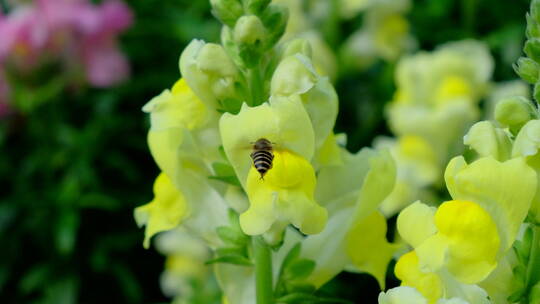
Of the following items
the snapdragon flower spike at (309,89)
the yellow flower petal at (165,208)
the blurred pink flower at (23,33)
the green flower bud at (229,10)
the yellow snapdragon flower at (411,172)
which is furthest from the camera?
the blurred pink flower at (23,33)

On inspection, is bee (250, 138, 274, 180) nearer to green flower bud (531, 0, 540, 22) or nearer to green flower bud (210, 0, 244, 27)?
green flower bud (210, 0, 244, 27)

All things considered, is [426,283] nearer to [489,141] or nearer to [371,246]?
[489,141]

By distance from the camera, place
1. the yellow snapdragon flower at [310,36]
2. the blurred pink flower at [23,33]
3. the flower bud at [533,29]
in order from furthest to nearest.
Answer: the blurred pink flower at [23,33] → the yellow snapdragon flower at [310,36] → the flower bud at [533,29]

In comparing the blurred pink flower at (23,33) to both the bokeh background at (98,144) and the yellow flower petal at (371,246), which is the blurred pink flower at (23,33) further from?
the yellow flower petal at (371,246)

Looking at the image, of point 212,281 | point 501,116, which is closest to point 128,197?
point 212,281

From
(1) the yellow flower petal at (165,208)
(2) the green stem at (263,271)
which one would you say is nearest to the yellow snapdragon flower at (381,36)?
(1) the yellow flower petal at (165,208)

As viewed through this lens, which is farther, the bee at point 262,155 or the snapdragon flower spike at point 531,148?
the bee at point 262,155

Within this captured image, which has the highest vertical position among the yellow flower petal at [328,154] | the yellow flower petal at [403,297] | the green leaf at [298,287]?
the yellow flower petal at [328,154]

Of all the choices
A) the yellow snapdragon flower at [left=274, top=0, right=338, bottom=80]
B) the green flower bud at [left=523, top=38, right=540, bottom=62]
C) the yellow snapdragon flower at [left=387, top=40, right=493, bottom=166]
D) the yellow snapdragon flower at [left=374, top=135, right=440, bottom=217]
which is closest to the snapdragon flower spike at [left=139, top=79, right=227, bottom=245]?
the green flower bud at [left=523, top=38, right=540, bottom=62]

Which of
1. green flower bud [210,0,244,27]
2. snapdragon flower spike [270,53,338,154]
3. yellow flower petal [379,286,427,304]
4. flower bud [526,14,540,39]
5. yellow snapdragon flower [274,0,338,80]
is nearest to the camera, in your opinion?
yellow flower petal [379,286,427,304]
